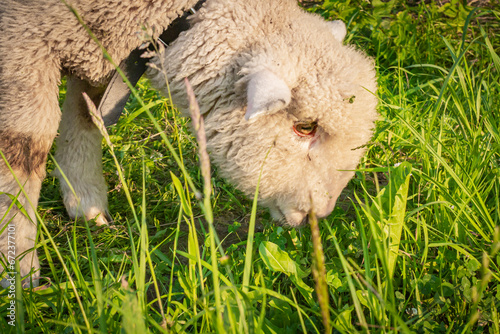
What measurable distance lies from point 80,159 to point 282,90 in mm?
1726

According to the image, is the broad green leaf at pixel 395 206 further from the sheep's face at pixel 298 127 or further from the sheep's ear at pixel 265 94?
the sheep's ear at pixel 265 94

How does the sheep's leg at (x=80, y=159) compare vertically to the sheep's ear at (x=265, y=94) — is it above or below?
below

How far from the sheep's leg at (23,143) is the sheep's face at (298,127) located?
33.1 inches

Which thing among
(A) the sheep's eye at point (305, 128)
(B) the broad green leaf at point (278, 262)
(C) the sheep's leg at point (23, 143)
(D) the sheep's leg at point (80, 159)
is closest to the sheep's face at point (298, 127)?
(A) the sheep's eye at point (305, 128)

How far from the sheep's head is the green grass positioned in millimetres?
244

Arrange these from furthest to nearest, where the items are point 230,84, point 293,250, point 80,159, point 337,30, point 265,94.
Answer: point 80,159, point 337,30, point 293,250, point 230,84, point 265,94

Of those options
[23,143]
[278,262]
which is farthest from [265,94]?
[23,143]

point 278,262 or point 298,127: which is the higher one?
point 298,127

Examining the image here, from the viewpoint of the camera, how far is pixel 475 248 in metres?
2.05

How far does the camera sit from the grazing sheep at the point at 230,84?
2061mm

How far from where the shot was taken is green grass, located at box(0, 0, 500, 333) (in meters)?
1.56

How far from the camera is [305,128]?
7.72ft

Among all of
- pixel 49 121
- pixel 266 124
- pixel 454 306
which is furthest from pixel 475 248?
pixel 49 121

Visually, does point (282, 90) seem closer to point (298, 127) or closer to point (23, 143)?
point (298, 127)
